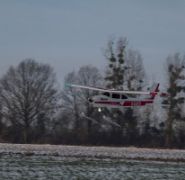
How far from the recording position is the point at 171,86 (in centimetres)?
7612

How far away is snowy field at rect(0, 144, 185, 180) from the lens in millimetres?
29233

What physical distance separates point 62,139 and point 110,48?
12.9m

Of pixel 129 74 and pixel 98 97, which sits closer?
pixel 98 97

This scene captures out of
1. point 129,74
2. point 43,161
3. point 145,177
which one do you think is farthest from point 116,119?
point 145,177

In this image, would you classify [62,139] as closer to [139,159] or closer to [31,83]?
[31,83]

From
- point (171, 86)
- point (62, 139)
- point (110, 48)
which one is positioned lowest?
point (62, 139)

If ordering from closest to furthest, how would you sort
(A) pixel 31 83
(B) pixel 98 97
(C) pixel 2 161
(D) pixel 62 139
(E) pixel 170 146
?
(C) pixel 2 161, (B) pixel 98 97, (E) pixel 170 146, (D) pixel 62 139, (A) pixel 31 83

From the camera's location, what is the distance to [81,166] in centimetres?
3509

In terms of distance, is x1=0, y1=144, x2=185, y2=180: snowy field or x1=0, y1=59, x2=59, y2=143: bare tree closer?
x1=0, y1=144, x2=185, y2=180: snowy field

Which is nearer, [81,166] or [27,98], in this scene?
[81,166]

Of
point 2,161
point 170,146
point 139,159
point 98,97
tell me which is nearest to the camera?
point 2,161

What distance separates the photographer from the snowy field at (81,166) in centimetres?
2923

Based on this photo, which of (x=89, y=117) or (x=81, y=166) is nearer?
(x=81, y=166)

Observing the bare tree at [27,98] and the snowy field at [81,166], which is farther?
the bare tree at [27,98]
